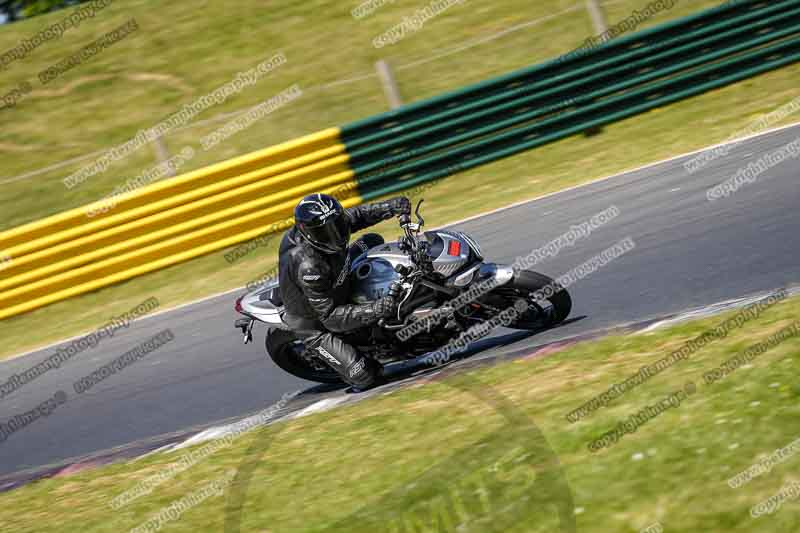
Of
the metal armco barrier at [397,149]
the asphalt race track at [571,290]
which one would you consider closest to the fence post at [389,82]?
the metal armco barrier at [397,149]

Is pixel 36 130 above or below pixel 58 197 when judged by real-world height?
above

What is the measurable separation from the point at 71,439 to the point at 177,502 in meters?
2.67

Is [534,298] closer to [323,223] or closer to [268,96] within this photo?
[323,223]

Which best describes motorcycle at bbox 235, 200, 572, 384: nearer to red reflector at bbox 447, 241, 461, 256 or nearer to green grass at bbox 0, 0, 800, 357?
red reflector at bbox 447, 241, 461, 256

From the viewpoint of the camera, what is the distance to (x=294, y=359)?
23.9 feet

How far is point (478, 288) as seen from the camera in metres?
6.39

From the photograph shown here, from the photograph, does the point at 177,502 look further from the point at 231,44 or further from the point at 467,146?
the point at 231,44

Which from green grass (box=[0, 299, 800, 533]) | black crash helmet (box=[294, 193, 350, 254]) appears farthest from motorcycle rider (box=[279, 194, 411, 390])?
green grass (box=[0, 299, 800, 533])

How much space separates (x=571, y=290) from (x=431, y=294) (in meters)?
1.77

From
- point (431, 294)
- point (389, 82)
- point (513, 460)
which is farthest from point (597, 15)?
point (513, 460)

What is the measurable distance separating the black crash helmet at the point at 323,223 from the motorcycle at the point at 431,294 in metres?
0.37

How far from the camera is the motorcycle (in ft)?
20.9

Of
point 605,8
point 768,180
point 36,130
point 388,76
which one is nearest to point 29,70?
point 36,130

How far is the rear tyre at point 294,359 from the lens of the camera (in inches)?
281
